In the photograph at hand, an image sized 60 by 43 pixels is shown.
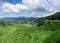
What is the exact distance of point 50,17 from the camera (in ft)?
46.5

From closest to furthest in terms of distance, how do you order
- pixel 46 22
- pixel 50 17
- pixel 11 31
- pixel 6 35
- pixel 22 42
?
pixel 22 42 → pixel 6 35 → pixel 11 31 → pixel 46 22 → pixel 50 17

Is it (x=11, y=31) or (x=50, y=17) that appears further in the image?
(x=50, y=17)

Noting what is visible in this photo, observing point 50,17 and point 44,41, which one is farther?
point 50,17

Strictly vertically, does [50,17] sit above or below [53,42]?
above

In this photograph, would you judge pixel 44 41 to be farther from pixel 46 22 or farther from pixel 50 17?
pixel 50 17

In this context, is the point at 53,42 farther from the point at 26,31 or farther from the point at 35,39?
the point at 26,31

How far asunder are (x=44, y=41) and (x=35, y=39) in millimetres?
471

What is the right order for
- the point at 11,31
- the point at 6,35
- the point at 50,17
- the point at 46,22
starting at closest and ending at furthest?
the point at 6,35 < the point at 11,31 < the point at 46,22 < the point at 50,17

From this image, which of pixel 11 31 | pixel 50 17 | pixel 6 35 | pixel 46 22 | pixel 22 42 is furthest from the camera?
pixel 50 17

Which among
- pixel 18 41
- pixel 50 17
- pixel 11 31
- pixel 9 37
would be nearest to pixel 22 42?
pixel 18 41

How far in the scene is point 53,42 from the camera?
32.1ft

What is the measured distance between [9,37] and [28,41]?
1.02 meters

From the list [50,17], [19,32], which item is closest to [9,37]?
[19,32]

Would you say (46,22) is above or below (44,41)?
above
